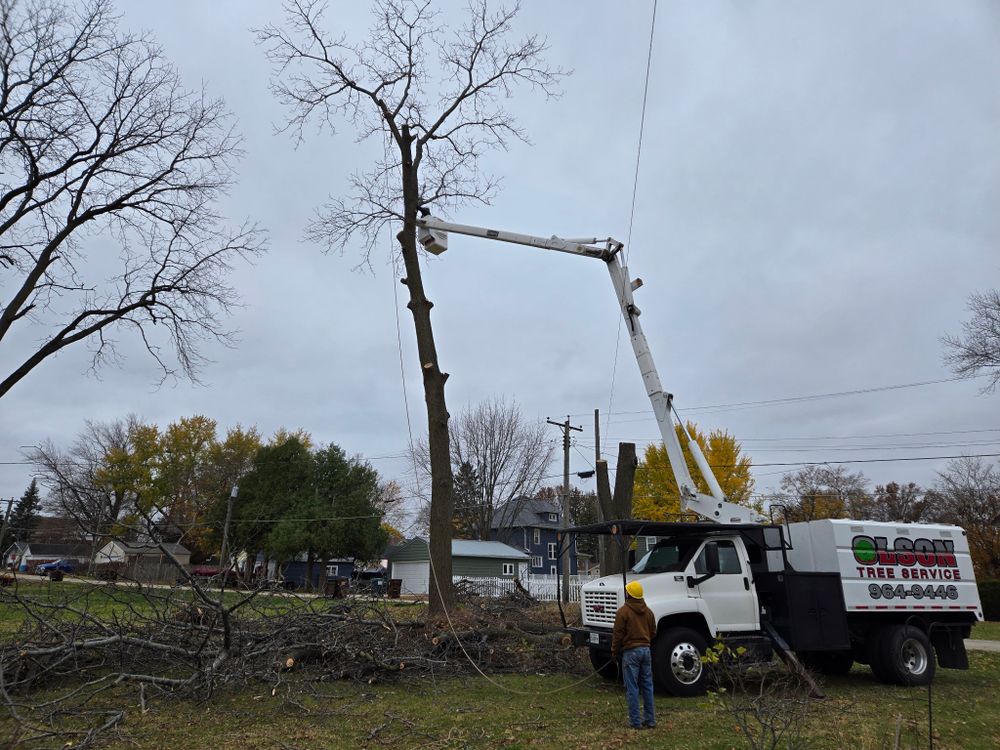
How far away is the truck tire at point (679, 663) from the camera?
8.41m

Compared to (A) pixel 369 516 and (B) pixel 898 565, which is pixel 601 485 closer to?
(B) pixel 898 565

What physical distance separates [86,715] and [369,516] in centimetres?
3476

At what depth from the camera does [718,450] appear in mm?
41969

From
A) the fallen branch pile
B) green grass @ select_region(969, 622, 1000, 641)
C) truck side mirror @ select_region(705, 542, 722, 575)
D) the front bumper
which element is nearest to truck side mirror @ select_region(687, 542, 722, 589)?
truck side mirror @ select_region(705, 542, 722, 575)

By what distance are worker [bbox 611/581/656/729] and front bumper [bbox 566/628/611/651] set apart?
4.95ft

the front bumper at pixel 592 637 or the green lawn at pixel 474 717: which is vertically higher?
the front bumper at pixel 592 637

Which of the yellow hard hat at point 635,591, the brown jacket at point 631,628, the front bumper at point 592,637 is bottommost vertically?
the front bumper at point 592,637

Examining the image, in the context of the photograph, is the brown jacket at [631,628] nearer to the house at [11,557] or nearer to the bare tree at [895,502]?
the house at [11,557]

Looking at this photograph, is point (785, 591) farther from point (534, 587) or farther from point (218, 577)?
point (534, 587)

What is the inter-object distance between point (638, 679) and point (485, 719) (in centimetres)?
170

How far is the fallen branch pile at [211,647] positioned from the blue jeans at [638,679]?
3.05 meters

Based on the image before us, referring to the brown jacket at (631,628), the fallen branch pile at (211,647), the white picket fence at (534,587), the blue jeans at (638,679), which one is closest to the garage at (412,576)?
the white picket fence at (534,587)

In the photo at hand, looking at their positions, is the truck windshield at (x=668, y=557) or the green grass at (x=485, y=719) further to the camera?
the truck windshield at (x=668, y=557)

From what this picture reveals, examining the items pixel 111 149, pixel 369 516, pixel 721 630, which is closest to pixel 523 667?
pixel 721 630
